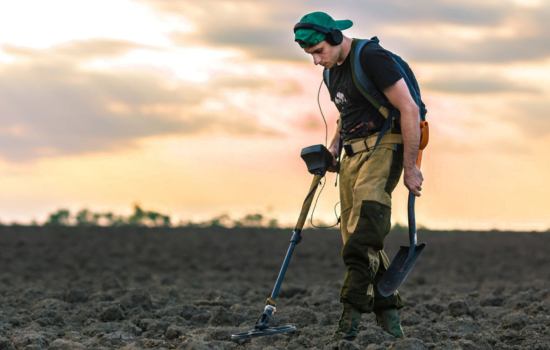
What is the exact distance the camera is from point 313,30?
4.75 m

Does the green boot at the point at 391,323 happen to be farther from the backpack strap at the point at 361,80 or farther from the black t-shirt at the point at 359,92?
the backpack strap at the point at 361,80

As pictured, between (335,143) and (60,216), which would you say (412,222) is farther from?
(60,216)

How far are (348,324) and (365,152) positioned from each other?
1166mm

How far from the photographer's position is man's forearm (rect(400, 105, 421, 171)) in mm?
4727

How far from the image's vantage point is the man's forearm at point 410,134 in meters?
4.73

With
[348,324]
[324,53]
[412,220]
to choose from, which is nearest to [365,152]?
[412,220]

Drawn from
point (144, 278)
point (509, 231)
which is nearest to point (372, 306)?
point (144, 278)

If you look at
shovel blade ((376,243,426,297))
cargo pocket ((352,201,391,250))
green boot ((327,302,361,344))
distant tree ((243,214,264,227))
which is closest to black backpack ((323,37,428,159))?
cargo pocket ((352,201,391,250))

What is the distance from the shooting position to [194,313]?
21.2ft

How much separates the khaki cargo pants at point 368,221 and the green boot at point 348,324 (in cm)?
8

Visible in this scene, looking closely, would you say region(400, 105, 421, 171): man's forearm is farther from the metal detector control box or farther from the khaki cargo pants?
the metal detector control box

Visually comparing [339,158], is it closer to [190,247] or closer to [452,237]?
[190,247]

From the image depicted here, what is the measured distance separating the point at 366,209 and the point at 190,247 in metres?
10.8

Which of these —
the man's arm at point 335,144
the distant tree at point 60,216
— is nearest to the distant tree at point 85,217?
the distant tree at point 60,216
